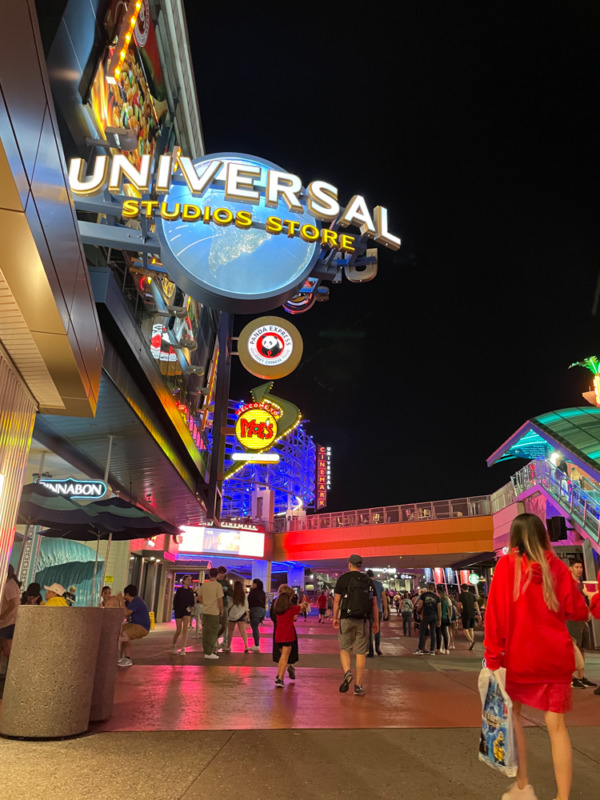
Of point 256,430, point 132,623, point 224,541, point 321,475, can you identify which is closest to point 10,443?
point 132,623

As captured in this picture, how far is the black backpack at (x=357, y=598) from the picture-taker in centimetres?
741

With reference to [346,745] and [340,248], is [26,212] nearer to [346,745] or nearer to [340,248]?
[346,745]

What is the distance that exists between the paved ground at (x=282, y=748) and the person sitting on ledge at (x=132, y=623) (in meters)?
1.73

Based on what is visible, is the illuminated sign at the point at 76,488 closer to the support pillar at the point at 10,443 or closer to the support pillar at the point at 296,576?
the support pillar at the point at 10,443

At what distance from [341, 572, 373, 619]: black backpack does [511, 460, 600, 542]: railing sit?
11466 mm

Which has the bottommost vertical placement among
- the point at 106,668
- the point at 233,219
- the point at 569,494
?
the point at 106,668

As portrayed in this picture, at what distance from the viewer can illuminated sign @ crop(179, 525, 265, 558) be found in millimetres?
40438

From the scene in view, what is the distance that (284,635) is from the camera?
815 centimetres

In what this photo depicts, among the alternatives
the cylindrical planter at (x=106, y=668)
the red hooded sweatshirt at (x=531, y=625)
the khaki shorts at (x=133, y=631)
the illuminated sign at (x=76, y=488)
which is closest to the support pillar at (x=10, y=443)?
the cylindrical planter at (x=106, y=668)

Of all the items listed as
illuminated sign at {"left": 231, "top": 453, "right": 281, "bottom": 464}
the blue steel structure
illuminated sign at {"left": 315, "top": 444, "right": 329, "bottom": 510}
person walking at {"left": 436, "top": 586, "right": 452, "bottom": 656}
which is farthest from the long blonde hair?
illuminated sign at {"left": 315, "top": 444, "right": 329, "bottom": 510}

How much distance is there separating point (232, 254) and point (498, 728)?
9.59m

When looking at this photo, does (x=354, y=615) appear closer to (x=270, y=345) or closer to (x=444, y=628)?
(x=444, y=628)

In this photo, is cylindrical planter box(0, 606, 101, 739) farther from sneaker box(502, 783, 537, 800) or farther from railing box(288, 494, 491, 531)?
railing box(288, 494, 491, 531)

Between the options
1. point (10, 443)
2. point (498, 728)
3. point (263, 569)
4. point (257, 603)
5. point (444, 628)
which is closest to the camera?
point (498, 728)
